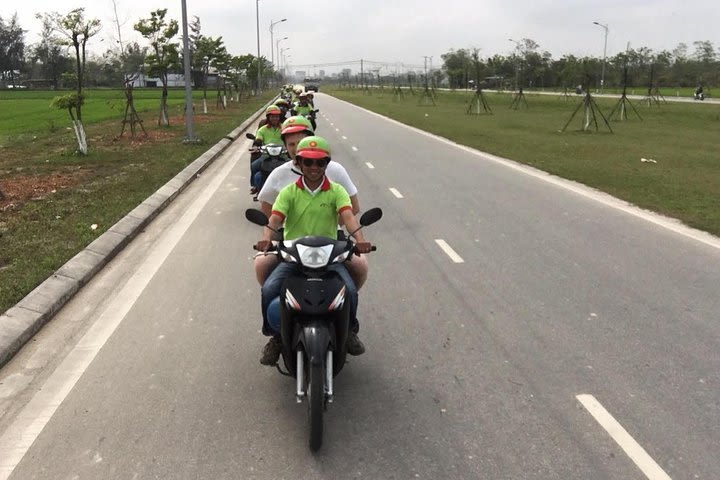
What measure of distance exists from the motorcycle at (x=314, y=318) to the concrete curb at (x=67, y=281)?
2.43m

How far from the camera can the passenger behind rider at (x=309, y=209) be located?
14.1 ft

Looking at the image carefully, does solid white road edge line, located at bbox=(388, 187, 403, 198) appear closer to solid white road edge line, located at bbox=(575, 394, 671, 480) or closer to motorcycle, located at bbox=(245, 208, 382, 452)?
solid white road edge line, located at bbox=(575, 394, 671, 480)

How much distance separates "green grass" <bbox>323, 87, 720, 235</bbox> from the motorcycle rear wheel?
24.2ft

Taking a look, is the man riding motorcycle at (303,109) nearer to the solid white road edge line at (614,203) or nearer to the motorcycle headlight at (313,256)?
the solid white road edge line at (614,203)

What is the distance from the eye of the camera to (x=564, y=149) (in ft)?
66.9

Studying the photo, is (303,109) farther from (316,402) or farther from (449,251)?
(316,402)

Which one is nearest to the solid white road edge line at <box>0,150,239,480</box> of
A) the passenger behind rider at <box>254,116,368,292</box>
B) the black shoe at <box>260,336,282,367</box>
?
the black shoe at <box>260,336,282,367</box>

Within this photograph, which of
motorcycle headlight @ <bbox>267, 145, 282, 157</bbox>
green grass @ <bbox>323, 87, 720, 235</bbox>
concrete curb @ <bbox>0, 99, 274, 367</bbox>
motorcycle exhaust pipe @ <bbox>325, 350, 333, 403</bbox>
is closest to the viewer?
motorcycle exhaust pipe @ <bbox>325, 350, 333, 403</bbox>

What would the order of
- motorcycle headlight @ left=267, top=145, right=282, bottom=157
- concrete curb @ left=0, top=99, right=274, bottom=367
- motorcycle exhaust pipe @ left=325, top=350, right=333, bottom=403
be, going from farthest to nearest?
motorcycle headlight @ left=267, top=145, right=282, bottom=157 → concrete curb @ left=0, top=99, right=274, bottom=367 → motorcycle exhaust pipe @ left=325, top=350, right=333, bottom=403

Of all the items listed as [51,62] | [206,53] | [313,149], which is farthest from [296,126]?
[51,62]

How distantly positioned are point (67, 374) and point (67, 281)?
2039 millimetres

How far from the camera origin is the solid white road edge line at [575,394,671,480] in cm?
352

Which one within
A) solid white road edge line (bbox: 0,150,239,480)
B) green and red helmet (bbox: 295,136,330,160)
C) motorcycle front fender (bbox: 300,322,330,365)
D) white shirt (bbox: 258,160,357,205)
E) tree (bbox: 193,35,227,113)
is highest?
tree (bbox: 193,35,227,113)

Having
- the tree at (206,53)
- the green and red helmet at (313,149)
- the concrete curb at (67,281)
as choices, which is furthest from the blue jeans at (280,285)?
the tree at (206,53)
